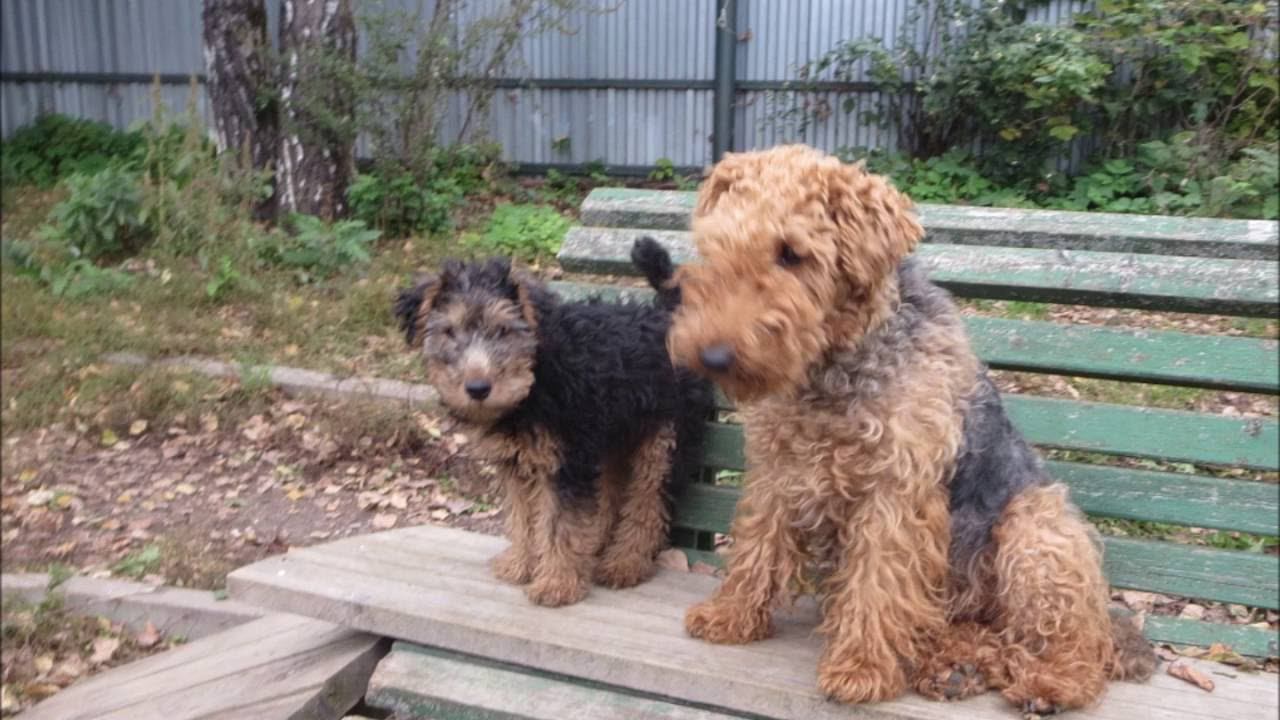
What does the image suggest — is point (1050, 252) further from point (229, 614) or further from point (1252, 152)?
point (229, 614)

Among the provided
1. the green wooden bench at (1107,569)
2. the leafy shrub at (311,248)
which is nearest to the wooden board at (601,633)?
the green wooden bench at (1107,569)

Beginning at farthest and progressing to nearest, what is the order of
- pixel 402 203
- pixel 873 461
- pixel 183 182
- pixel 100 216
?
pixel 402 203 → pixel 873 461 → pixel 183 182 → pixel 100 216

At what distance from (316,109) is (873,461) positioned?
2.05 m

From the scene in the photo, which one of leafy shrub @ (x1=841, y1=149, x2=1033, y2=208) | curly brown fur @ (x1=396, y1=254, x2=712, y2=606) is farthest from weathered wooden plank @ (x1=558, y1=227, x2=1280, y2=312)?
leafy shrub @ (x1=841, y1=149, x2=1033, y2=208)

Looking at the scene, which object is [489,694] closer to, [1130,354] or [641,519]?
[641,519]

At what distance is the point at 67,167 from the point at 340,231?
81.2 inches

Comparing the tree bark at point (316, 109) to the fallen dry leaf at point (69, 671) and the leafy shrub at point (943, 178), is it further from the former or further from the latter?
the leafy shrub at point (943, 178)

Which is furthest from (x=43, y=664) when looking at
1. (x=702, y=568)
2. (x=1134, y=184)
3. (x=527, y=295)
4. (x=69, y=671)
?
(x=1134, y=184)

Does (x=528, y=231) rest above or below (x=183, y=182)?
below

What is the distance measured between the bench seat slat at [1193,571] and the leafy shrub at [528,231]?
121 inches

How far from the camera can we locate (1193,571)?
2654mm

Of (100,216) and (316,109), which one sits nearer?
(100,216)

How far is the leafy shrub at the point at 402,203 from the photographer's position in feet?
14.4

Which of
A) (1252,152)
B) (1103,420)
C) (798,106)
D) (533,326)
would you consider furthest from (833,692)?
(798,106)
